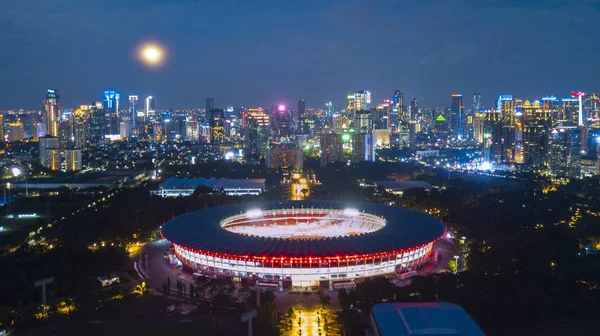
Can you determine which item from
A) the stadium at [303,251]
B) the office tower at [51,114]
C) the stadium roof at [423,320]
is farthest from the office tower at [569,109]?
the office tower at [51,114]

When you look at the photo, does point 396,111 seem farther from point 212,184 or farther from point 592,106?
point 212,184

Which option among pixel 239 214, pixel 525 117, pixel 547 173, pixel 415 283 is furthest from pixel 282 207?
pixel 525 117

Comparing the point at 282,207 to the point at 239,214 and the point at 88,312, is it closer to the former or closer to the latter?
the point at 239,214

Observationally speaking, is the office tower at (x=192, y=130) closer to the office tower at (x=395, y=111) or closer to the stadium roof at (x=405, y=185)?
the office tower at (x=395, y=111)

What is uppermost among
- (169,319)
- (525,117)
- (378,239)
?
(525,117)

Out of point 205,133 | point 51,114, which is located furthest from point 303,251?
point 51,114

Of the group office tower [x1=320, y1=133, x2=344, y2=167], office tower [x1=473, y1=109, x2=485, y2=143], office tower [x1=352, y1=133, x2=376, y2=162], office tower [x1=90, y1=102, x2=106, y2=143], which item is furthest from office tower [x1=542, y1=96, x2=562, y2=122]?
office tower [x1=90, y1=102, x2=106, y2=143]
